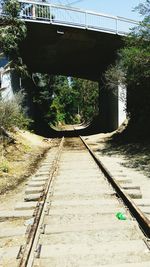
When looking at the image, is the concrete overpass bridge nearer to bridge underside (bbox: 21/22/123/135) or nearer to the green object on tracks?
bridge underside (bbox: 21/22/123/135)

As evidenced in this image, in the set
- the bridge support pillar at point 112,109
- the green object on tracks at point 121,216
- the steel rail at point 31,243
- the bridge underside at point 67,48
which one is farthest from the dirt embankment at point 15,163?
the bridge support pillar at point 112,109

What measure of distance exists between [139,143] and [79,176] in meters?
9.63

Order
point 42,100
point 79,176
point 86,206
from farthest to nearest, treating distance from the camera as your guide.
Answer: point 42,100
point 79,176
point 86,206

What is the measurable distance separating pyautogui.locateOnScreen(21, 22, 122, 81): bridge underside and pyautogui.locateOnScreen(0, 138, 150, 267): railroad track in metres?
17.8

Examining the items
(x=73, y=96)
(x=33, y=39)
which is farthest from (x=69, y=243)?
(x=73, y=96)

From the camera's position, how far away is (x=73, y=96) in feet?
266

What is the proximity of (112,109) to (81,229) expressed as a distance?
2618 centimetres

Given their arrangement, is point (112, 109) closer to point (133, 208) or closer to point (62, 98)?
point (133, 208)

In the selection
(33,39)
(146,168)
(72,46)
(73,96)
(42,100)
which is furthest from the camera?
(73,96)

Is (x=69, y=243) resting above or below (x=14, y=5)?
below

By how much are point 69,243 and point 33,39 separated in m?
24.0

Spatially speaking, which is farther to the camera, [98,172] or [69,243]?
[98,172]

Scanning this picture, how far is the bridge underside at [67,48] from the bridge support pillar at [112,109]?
2967 mm

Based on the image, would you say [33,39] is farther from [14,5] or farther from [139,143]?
[139,143]
